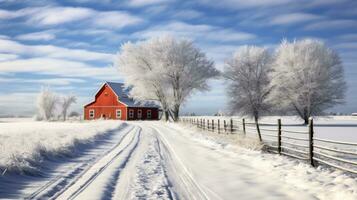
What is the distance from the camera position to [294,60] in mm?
54250

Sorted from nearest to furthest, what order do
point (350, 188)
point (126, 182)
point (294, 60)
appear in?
1. point (350, 188)
2. point (126, 182)
3. point (294, 60)

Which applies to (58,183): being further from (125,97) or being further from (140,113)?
(125,97)

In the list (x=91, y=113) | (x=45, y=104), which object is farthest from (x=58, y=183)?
(x=45, y=104)

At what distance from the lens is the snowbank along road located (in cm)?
863

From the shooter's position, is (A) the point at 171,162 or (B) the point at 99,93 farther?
(B) the point at 99,93

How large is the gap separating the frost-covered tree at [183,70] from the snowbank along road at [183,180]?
46491 millimetres

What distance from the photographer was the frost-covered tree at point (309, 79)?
52.8m

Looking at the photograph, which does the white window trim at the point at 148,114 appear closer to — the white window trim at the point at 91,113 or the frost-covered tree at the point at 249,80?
the white window trim at the point at 91,113

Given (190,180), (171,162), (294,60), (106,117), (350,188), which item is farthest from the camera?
(106,117)

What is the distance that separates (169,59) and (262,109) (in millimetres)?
16970

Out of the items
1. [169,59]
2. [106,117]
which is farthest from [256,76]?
[106,117]

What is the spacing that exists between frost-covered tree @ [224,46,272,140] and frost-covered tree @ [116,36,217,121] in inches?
285

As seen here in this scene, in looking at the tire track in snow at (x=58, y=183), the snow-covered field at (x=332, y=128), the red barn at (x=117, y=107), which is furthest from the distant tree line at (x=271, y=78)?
the tire track in snow at (x=58, y=183)

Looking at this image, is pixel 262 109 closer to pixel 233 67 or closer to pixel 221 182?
pixel 233 67
